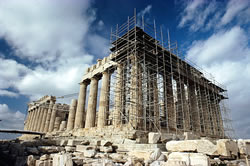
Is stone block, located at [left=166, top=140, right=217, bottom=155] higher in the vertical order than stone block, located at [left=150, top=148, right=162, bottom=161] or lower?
higher

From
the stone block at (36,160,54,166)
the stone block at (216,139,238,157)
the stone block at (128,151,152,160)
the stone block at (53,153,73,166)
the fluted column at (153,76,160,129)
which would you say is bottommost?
the stone block at (36,160,54,166)

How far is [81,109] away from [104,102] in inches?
199

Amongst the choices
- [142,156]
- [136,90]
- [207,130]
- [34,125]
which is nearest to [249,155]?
[142,156]

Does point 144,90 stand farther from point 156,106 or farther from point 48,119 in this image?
point 48,119

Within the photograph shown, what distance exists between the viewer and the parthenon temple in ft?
52.4

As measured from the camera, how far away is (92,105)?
70.8 feet

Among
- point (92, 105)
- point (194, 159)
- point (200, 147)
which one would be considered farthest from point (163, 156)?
point (92, 105)

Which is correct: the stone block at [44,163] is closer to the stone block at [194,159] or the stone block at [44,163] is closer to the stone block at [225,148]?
the stone block at [194,159]

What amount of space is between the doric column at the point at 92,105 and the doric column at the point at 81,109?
2124mm

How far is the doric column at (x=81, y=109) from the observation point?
22.6 m

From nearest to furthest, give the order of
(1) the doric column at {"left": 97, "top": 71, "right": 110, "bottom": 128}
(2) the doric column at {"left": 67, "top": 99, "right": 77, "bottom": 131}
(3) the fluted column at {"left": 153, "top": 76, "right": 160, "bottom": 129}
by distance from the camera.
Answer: (3) the fluted column at {"left": 153, "top": 76, "right": 160, "bottom": 129} → (1) the doric column at {"left": 97, "top": 71, "right": 110, "bottom": 128} → (2) the doric column at {"left": 67, "top": 99, "right": 77, "bottom": 131}

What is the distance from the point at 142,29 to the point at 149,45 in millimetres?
1670

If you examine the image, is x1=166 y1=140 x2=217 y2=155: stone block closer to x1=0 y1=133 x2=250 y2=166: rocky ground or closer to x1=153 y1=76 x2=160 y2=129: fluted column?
x1=0 y1=133 x2=250 y2=166: rocky ground

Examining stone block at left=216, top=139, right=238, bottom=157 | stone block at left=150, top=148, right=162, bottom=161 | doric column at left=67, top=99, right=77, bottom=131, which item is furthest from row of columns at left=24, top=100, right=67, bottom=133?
stone block at left=216, top=139, right=238, bottom=157
